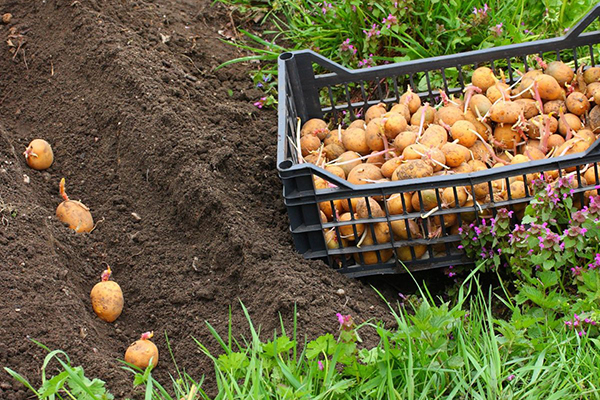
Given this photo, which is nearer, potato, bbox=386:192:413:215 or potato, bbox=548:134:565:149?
potato, bbox=386:192:413:215

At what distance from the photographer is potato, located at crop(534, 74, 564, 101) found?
3141mm

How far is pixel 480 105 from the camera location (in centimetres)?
314

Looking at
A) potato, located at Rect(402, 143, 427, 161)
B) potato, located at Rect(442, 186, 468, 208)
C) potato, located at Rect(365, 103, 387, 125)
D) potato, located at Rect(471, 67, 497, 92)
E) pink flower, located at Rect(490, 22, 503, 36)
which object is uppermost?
pink flower, located at Rect(490, 22, 503, 36)

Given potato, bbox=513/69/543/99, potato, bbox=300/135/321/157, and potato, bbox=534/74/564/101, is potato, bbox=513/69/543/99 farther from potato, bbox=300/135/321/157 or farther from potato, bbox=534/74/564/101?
Answer: potato, bbox=300/135/321/157

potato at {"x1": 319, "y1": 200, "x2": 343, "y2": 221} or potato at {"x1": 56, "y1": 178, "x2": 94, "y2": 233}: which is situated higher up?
potato at {"x1": 56, "y1": 178, "x2": 94, "y2": 233}

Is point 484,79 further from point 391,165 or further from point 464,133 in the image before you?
point 391,165

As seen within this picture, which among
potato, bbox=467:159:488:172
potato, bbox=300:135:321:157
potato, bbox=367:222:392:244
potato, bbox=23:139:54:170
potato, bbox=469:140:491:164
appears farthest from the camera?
potato, bbox=23:139:54:170

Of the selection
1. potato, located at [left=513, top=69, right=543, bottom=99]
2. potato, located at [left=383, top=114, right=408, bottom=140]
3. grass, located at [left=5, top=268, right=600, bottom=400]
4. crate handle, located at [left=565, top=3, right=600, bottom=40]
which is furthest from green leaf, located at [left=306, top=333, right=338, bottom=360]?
crate handle, located at [left=565, top=3, right=600, bottom=40]

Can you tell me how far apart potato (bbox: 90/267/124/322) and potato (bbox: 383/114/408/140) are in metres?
1.24

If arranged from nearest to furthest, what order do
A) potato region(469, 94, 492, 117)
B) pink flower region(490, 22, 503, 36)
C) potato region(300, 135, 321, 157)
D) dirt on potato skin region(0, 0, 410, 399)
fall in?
dirt on potato skin region(0, 0, 410, 399), potato region(469, 94, 492, 117), potato region(300, 135, 321, 157), pink flower region(490, 22, 503, 36)

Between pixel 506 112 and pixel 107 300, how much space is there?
5.67 ft

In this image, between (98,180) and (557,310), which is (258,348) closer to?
(557,310)

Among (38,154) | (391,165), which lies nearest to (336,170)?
(391,165)

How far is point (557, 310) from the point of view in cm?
249
